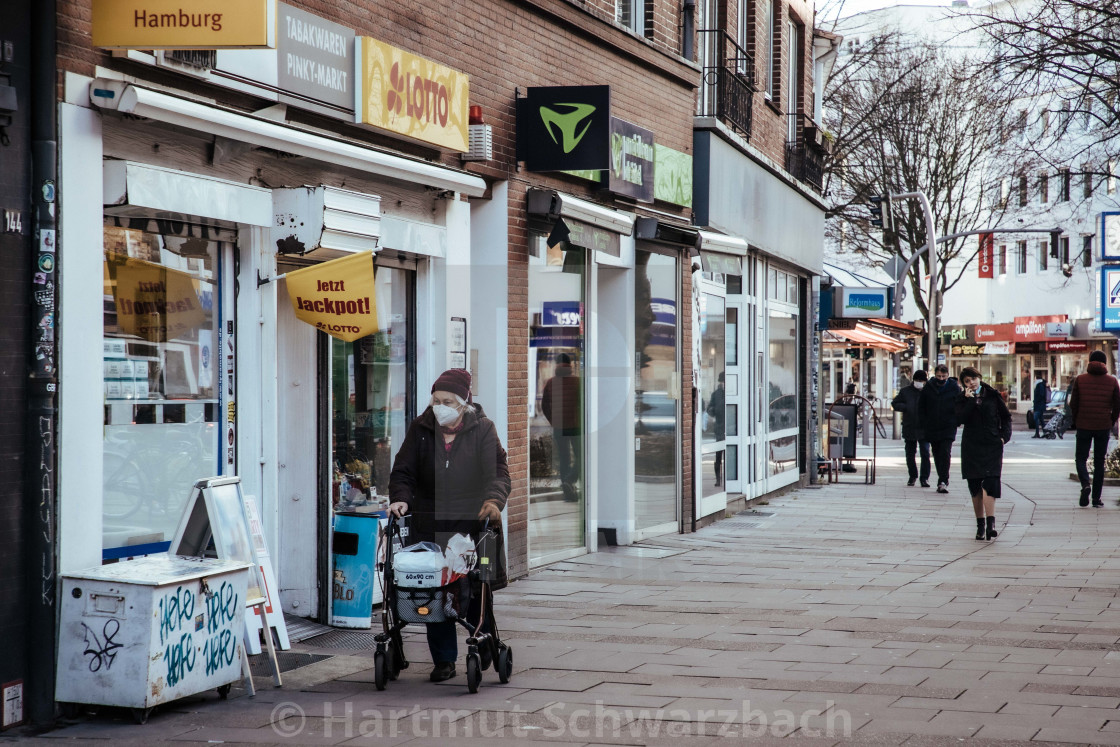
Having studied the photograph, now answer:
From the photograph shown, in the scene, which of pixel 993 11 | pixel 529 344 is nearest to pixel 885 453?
pixel 993 11

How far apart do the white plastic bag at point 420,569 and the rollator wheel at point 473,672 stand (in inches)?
15.3

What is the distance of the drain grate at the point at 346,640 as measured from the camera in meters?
7.96

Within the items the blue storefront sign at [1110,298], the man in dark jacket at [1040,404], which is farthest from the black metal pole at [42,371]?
the man in dark jacket at [1040,404]

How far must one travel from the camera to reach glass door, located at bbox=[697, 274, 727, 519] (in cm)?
1528

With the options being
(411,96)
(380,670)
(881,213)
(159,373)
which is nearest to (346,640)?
(380,670)

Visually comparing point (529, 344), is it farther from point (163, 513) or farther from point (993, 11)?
point (993, 11)

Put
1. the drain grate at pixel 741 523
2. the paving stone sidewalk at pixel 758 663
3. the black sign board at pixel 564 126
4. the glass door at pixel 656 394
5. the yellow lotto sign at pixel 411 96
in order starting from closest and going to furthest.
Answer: the paving stone sidewalk at pixel 758 663 < the yellow lotto sign at pixel 411 96 < the black sign board at pixel 564 126 < the glass door at pixel 656 394 < the drain grate at pixel 741 523

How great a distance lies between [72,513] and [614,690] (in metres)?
2.73

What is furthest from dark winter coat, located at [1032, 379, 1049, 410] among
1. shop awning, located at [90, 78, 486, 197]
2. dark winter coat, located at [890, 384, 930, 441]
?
shop awning, located at [90, 78, 486, 197]

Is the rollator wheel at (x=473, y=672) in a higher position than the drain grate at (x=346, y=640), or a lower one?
higher

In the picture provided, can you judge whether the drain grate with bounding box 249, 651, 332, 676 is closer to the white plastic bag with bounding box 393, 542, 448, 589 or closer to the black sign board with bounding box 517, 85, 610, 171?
the white plastic bag with bounding box 393, 542, 448, 589

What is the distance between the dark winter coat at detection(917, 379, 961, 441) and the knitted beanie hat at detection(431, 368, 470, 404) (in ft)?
44.3

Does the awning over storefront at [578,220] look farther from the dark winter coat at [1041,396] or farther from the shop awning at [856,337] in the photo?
the dark winter coat at [1041,396]

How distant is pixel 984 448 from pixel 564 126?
220 inches
